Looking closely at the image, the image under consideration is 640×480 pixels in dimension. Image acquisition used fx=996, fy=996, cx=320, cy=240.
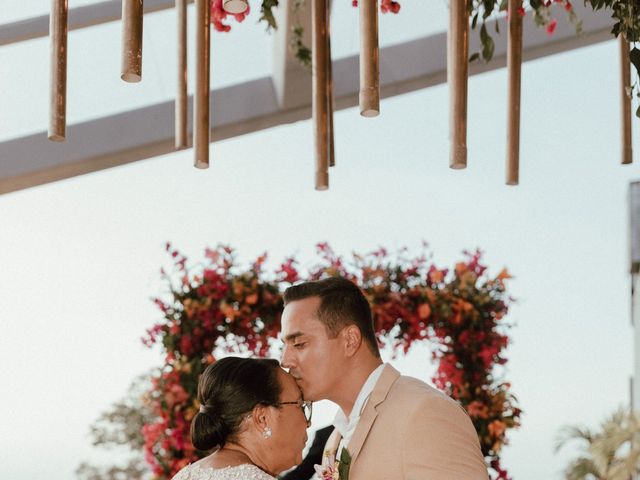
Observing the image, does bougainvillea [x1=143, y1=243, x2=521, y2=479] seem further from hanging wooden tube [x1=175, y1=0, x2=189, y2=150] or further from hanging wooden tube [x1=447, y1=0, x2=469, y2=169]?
hanging wooden tube [x1=447, y1=0, x2=469, y2=169]

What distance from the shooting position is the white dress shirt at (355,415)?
9.66 ft

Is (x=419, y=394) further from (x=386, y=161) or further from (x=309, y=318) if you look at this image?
(x=386, y=161)

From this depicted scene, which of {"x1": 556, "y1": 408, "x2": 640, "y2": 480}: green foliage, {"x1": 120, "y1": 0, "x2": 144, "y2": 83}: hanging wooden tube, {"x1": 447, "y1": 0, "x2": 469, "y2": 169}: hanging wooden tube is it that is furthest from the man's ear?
{"x1": 556, "y1": 408, "x2": 640, "y2": 480}: green foliage

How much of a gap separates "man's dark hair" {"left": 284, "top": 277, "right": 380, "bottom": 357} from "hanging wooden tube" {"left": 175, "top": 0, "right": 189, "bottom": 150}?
46.2 inches

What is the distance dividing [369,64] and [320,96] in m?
0.27

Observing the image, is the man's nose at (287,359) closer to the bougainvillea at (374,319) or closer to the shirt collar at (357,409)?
the shirt collar at (357,409)

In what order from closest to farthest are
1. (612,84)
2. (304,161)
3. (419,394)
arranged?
(419,394) → (304,161) → (612,84)

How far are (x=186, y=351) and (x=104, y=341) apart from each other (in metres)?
4.37

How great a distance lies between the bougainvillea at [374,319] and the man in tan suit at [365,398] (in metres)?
2.36

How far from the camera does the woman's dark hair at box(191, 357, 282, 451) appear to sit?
276 cm

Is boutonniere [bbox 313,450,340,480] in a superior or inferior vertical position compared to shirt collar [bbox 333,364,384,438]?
inferior

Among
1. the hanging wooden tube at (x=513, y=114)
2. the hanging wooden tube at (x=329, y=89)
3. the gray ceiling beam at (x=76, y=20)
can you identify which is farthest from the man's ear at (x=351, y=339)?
the gray ceiling beam at (x=76, y=20)

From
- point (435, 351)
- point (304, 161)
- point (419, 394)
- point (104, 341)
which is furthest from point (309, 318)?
point (304, 161)

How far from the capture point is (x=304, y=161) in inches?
479
